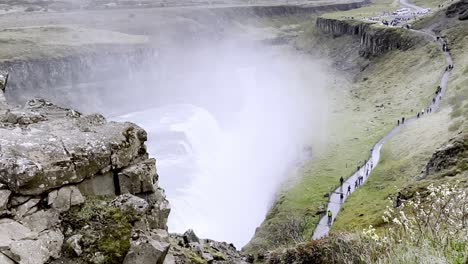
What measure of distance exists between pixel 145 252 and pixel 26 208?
359 centimetres

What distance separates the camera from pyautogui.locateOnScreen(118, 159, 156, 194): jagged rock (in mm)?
16406

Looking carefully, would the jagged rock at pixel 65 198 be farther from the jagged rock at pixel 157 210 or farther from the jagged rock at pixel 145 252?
the jagged rock at pixel 157 210

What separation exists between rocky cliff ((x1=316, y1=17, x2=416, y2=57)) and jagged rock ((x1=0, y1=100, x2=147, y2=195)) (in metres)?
107

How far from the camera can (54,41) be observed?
107250mm

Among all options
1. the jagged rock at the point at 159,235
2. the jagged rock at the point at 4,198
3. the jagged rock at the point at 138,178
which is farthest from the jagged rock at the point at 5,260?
the jagged rock at the point at 138,178

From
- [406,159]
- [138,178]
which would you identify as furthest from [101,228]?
[406,159]

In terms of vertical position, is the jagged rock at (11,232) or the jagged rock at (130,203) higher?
the jagged rock at (11,232)

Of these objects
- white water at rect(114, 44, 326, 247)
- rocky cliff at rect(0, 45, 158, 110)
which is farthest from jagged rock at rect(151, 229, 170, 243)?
rocky cliff at rect(0, 45, 158, 110)

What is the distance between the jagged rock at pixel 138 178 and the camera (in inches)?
646

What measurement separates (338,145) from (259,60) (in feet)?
286

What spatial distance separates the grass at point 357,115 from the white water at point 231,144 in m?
3.69

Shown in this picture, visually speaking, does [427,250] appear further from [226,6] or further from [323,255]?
[226,6]

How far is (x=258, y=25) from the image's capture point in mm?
189750

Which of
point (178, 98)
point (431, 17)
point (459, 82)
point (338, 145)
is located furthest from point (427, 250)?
point (431, 17)
